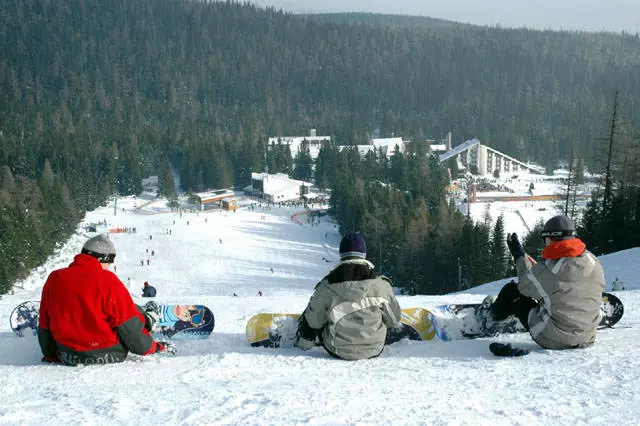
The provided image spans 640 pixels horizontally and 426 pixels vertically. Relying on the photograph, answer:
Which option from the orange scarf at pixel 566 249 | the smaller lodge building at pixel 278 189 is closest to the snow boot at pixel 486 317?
the orange scarf at pixel 566 249

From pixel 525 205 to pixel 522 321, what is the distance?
177ft

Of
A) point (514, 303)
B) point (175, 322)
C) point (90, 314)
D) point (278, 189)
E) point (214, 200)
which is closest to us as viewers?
point (90, 314)

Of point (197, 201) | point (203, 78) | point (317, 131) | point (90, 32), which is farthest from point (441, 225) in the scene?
point (90, 32)

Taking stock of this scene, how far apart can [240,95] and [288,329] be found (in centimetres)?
15959

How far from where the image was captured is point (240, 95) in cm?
15938

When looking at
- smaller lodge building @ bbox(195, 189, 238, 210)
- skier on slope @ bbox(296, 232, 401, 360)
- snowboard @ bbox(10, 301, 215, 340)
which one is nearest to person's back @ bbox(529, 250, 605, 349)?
skier on slope @ bbox(296, 232, 401, 360)

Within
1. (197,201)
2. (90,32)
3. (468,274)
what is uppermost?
(90,32)

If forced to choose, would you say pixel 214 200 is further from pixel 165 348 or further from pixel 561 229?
pixel 561 229

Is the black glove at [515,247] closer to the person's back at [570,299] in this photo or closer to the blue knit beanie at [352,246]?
the person's back at [570,299]

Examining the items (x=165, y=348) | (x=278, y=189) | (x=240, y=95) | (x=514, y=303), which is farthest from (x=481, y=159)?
(x=240, y=95)

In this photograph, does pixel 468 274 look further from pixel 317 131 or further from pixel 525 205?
pixel 317 131

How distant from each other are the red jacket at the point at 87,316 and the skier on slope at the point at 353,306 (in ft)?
4.32

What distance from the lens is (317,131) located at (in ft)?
412

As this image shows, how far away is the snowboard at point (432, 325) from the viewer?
479 cm
